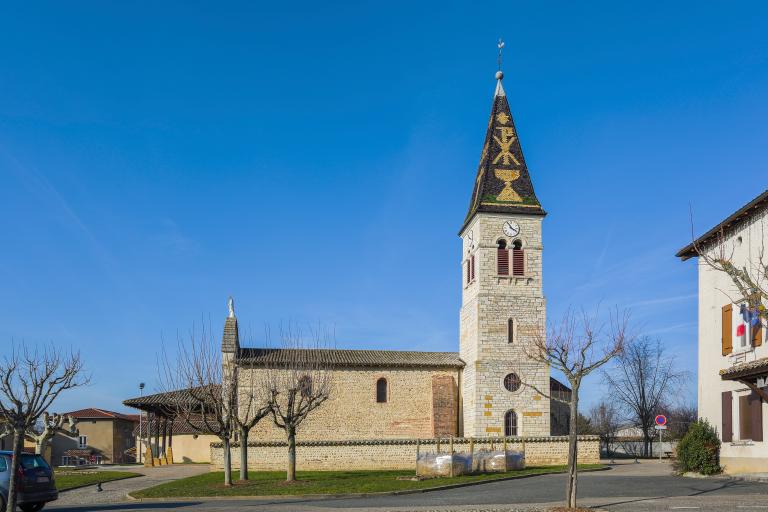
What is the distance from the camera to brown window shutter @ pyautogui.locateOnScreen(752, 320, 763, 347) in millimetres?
23403

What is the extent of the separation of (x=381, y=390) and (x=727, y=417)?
67.3 feet

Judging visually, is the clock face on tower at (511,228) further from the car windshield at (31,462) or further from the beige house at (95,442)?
the beige house at (95,442)

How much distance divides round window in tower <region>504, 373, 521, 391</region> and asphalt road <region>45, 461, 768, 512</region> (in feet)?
51.5

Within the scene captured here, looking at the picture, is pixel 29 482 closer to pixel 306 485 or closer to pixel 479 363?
pixel 306 485

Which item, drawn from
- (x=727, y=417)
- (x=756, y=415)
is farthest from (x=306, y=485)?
(x=756, y=415)

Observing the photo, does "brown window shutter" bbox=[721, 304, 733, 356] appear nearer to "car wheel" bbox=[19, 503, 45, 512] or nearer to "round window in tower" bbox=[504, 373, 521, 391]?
"round window in tower" bbox=[504, 373, 521, 391]

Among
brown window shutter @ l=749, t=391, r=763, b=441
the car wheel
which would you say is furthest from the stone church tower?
the car wheel

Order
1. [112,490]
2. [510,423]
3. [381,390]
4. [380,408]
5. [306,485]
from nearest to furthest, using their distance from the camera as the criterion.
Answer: [306,485] < [112,490] < [510,423] < [380,408] < [381,390]

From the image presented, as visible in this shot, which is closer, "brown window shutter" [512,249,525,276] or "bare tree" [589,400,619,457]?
"brown window shutter" [512,249,525,276]

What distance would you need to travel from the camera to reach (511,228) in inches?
1678

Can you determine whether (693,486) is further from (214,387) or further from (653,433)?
(653,433)

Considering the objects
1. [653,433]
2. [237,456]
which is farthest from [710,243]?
[653,433]

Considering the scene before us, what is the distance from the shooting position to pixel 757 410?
927 inches

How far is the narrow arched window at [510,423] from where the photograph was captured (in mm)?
40375
